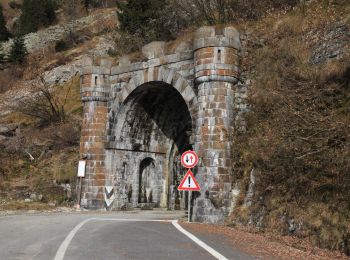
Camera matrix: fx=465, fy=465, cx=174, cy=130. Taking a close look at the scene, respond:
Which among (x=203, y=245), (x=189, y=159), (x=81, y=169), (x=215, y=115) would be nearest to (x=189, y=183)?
(x=189, y=159)

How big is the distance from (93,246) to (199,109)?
8.41 m

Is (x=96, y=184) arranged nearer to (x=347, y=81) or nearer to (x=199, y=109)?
(x=199, y=109)

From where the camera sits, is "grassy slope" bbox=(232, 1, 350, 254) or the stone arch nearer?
"grassy slope" bbox=(232, 1, 350, 254)

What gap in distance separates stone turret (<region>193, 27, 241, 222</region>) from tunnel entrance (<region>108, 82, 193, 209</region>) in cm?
360

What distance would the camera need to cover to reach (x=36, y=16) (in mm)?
61031

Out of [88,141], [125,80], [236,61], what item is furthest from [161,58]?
[88,141]

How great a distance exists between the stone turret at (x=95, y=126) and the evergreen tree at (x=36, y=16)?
139 ft

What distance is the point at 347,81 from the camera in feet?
44.8

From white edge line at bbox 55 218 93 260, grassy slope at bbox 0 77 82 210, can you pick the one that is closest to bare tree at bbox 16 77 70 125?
grassy slope at bbox 0 77 82 210

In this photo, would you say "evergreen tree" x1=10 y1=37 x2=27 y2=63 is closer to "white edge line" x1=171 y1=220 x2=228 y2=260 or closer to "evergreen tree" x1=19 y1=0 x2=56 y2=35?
"evergreen tree" x1=19 y1=0 x2=56 y2=35

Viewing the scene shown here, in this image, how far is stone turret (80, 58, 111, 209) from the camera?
20.6m

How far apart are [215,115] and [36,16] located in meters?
51.2

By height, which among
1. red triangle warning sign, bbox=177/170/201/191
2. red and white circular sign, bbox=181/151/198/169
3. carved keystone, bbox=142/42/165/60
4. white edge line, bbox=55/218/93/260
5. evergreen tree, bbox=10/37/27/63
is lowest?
white edge line, bbox=55/218/93/260

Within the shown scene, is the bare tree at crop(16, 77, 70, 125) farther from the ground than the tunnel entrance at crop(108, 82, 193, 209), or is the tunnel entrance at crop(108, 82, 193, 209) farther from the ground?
the bare tree at crop(16, 77, 70, 125)
